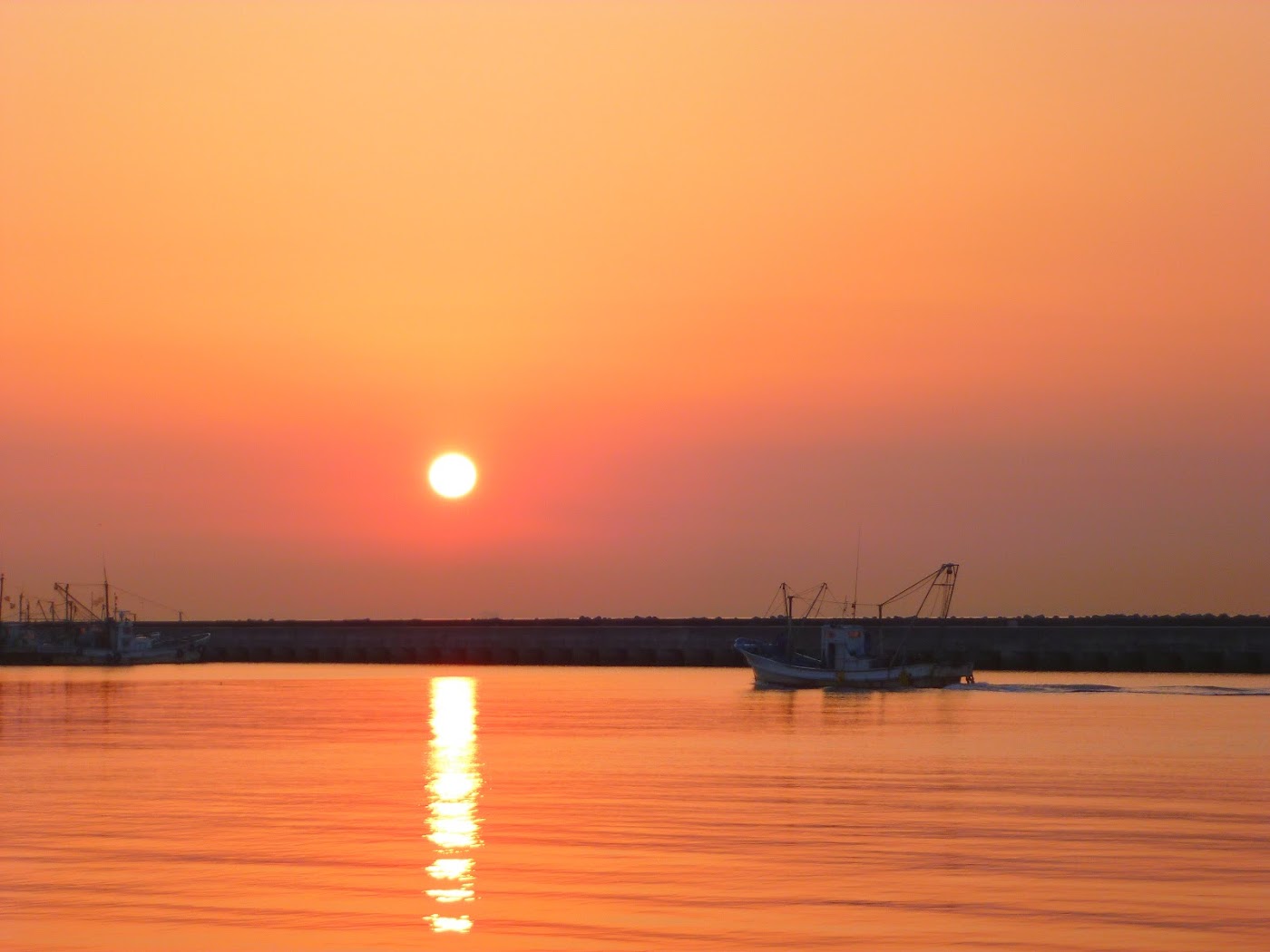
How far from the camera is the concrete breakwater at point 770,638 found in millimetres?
144625

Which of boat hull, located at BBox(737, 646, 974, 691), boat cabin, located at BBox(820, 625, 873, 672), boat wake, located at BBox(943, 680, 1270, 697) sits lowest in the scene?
boat wake, located at BBox(943, 680, 1270, 697)

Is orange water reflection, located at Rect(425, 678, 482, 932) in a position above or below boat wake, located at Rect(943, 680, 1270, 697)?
above

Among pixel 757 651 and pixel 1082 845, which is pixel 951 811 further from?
pixel 757 651

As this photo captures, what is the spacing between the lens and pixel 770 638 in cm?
16412

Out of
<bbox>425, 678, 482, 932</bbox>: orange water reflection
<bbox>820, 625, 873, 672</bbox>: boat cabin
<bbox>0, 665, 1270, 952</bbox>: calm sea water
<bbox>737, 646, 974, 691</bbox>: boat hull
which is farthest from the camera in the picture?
<bbox>820, 625, 873, 672</bbox>: boat cabin

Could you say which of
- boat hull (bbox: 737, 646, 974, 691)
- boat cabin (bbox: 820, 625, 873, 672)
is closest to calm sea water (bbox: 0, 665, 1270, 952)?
boat hull (bbox: 737, 646, 974, 691)

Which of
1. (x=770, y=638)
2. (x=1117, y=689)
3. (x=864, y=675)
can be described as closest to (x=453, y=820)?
(x=1117, y=689)

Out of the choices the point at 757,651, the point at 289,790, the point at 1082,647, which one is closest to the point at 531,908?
the point at 289,790

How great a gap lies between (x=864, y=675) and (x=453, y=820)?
80023mm

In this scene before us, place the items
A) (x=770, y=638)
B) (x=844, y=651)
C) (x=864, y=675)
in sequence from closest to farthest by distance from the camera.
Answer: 1. (x=864, y=675)
2. (x=844, y=651)
3. (x=770, y=638)

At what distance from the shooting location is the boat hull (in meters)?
114

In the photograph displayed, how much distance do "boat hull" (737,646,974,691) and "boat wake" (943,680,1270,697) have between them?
107cm

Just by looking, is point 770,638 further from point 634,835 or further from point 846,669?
point 634,835

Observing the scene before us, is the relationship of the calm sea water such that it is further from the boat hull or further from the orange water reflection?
the boat hull
